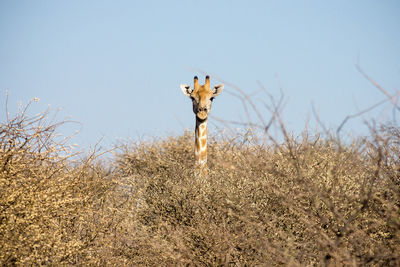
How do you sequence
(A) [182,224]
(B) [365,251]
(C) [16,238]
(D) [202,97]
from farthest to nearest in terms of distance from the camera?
(D) [202,97] < (A) [182,224] < (B) [365,251] < (C) [16,238]

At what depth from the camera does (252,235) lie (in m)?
7.41

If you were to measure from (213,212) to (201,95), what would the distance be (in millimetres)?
4489

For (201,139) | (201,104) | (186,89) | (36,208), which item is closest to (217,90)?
(201,104)

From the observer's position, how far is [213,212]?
815 centimetres

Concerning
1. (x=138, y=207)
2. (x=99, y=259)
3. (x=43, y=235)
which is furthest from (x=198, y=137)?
(x=43, y=235)

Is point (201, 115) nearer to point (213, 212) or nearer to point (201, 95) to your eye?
point (201, 95)

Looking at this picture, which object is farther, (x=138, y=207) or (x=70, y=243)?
(x=138, y=207)

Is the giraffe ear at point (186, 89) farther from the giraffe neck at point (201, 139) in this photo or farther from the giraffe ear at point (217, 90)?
the giraffe neck at point (201, 139)

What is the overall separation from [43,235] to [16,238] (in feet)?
0.94

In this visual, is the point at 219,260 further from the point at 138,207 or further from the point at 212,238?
the point at 138,207

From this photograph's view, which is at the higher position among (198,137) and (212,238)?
(198,137)

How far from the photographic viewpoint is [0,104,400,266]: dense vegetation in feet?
18.4

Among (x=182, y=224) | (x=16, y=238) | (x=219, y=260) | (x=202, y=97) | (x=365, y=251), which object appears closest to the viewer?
(x=16, y=238)

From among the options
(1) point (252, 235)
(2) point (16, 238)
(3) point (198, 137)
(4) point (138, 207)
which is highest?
(3) point (198, 137)
